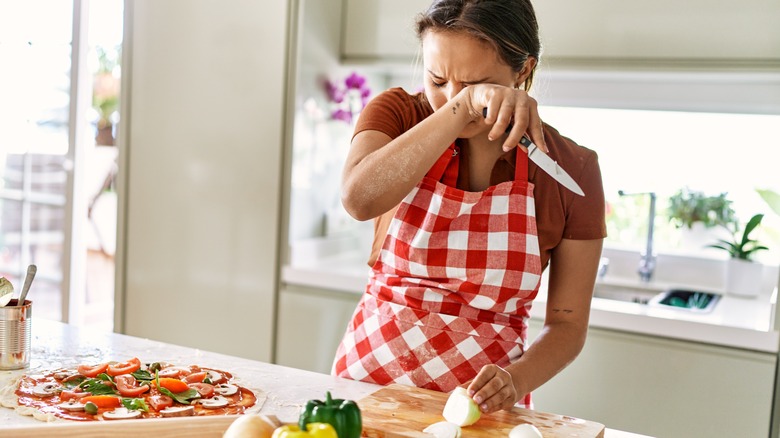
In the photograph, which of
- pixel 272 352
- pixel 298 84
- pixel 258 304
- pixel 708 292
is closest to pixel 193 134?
pixel 298 84

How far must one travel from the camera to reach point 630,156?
8.34 feet

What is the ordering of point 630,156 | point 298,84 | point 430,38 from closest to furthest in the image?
point 430,38
point 298,84
point 630,156

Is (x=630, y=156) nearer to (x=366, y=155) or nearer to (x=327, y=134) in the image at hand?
(x=327, y=134)

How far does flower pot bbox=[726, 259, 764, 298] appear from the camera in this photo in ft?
7.53

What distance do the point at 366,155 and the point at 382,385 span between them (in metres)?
0.38

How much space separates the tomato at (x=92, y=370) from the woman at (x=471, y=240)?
0.39m

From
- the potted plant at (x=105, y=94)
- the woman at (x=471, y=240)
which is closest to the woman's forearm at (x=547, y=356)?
the woman at (x=471, y=240)

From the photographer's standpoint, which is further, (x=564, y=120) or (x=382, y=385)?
(x=564, y=120)

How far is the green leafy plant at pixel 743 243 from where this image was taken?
2179 millimetres

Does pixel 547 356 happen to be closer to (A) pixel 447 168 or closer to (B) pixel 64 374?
(A) pixel 447 168

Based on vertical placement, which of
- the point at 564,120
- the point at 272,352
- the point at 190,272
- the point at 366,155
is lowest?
the point at 272,352

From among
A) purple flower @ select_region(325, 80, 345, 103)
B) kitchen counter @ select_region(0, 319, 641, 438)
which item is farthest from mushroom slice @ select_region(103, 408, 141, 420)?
purple flower @ select_region(325, 80, 345, 103)

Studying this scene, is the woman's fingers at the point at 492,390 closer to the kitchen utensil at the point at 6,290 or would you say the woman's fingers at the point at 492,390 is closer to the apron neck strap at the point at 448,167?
the apron neck strap at the point at 448,167

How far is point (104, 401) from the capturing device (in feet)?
3.51
